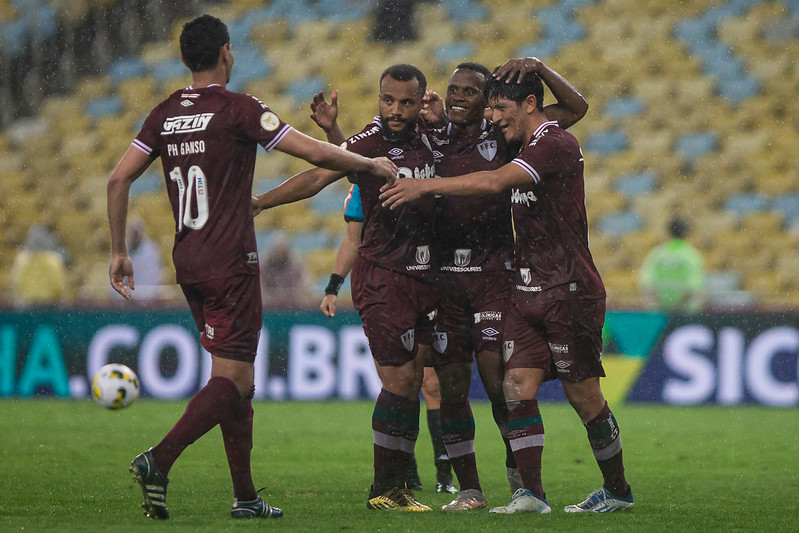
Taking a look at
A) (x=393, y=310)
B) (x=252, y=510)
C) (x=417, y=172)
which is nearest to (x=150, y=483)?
(x=252, y=510)

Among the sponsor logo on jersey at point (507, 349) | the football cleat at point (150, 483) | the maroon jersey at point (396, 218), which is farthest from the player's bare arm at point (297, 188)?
the football cleat at point (150, 483)

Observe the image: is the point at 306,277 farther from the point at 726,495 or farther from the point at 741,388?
the point at 726,495

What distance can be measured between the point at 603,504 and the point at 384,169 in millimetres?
1900

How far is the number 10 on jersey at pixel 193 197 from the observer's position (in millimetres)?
5129

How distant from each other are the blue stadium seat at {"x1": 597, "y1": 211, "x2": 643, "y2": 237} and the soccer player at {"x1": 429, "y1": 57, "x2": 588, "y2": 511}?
32.3ft

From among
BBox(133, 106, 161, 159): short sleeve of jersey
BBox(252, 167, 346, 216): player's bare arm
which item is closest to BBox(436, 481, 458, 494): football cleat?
BBox(252, 167, 346, 216): player's bare arm

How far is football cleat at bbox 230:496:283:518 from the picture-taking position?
Result: 17.0ft

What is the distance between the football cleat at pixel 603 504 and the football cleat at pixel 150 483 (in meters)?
1.92

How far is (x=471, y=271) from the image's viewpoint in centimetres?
593

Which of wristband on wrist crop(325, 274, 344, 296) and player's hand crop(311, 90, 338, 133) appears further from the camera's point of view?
wristband on wrist crop(325, 274, 344, 296)

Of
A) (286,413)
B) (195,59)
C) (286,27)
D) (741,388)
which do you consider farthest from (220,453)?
(286,27)

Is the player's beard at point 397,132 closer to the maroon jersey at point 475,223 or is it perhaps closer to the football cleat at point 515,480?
the maroon jersey at point 475,223

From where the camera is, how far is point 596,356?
5492 mm

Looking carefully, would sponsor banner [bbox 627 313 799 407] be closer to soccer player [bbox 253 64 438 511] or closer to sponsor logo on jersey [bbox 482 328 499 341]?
sponsor logo on jersey [bbox 482 328 499 341]
